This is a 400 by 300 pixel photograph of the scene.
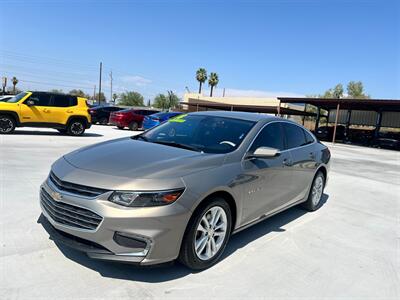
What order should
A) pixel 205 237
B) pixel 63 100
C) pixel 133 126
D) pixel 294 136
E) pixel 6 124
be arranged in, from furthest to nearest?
1. pixel 133 126
2. pixel 63 100
3. pixel 6 124
4. pixel 294 136
5. pixel 205 237

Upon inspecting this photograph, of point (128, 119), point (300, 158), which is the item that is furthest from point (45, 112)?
point (300, 158)

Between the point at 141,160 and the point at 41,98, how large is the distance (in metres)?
12.3

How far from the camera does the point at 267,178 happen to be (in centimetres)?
441

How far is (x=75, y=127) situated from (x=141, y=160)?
12722 mm

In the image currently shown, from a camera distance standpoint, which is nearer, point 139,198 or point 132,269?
point 139,198

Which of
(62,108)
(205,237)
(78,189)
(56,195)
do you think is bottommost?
(205,237)

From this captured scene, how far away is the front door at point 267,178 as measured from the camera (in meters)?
4.10

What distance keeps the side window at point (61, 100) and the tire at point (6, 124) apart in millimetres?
1754

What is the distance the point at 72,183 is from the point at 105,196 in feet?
1.33

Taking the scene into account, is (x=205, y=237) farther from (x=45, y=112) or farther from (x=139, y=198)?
(x=45, y=112)

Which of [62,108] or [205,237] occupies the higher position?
[62,108]

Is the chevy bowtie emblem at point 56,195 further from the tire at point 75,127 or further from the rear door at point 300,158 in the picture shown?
the tire at point 75,127

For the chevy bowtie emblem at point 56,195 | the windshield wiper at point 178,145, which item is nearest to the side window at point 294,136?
the windshield wiper at point 178,145

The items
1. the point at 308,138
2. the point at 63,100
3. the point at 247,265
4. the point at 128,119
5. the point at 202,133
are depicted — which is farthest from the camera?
the point at 128,119
